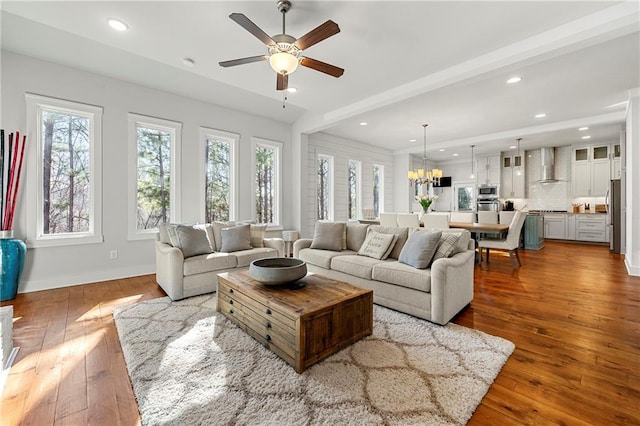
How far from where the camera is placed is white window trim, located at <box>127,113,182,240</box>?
14.0 ft

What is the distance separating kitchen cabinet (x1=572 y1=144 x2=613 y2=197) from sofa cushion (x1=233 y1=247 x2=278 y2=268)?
903 centimetres

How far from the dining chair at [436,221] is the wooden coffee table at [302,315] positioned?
296 cm

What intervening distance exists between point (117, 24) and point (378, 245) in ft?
11.9

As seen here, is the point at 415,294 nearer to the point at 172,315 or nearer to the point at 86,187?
the point at 172,315

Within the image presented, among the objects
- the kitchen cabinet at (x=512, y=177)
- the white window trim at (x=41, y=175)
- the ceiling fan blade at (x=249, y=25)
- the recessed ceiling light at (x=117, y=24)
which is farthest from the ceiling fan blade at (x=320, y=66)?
the kitchen cabinet at (x=512, y=177)

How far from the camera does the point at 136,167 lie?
4.31 meters

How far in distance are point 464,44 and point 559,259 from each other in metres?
5.01

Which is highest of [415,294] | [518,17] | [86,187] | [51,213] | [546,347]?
[518,17]

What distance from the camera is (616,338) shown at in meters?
2.31

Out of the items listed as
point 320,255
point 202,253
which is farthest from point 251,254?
point 320,255

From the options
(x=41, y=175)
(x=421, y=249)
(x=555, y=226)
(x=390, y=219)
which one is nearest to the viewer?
(x=421, y=249)

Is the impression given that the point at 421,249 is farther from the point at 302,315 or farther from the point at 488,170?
the point at 488,170

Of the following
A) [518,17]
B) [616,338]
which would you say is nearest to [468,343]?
[616,338]

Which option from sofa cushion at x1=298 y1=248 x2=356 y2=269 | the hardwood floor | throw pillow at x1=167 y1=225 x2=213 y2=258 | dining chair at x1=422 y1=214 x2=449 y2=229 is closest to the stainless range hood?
the hardwood floor
